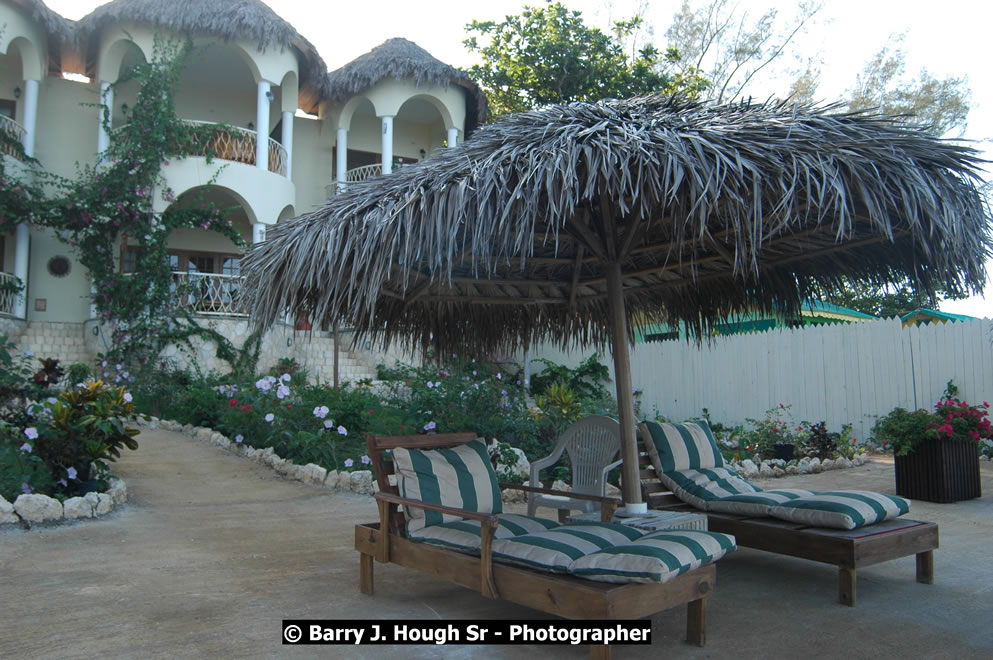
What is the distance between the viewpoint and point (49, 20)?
13547 mm

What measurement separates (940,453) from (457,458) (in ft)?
15.7

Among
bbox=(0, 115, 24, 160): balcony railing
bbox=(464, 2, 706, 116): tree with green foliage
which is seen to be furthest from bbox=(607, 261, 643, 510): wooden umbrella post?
bbox=(0, 115, 24, 160): balcony railing

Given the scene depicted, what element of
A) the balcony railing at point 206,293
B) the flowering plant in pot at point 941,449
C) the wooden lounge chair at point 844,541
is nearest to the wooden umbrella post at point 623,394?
the wooden lounge chair at point 844,541

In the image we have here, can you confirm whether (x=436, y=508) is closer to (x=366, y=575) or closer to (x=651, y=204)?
(x=366, y=575)

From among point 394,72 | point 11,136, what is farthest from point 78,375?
point 394,72

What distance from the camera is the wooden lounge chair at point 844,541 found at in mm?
3676

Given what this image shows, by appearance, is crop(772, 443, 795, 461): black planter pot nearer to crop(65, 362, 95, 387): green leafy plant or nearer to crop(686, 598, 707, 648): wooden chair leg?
crop(686, 598, 707, 648): wooden chair leg

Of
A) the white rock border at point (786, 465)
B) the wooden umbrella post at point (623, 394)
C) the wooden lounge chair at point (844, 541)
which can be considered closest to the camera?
the wooden lounge chair at point (844, 541)

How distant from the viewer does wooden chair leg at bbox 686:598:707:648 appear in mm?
3100

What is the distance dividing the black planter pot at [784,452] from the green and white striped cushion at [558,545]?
6.45 m

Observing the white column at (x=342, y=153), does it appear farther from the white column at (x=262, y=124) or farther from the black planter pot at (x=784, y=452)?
the black planter pot at (x=784, y=452)

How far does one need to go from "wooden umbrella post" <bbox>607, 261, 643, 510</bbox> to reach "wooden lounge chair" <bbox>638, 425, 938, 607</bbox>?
542 millimetres

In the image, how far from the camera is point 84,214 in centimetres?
1328

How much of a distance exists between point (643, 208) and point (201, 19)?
1281 cm
